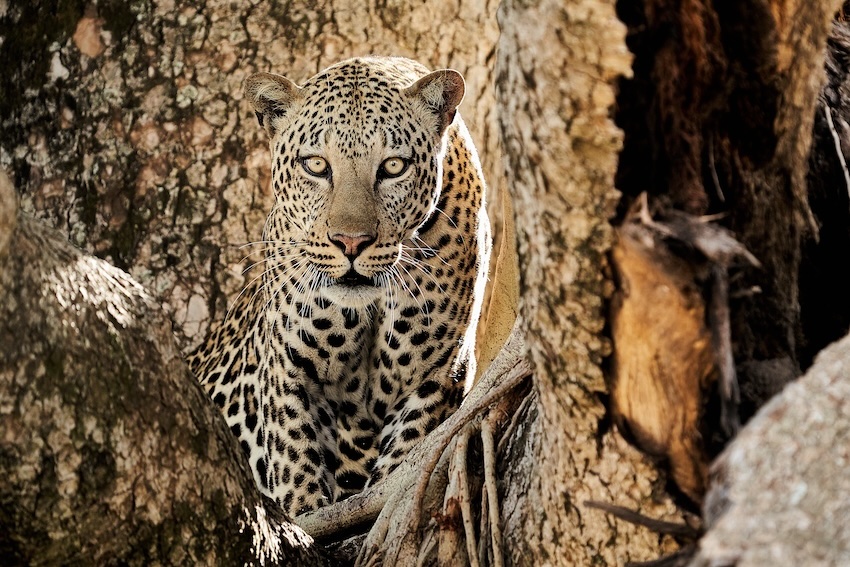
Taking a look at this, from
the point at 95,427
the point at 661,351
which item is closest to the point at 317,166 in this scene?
the point at 95,427

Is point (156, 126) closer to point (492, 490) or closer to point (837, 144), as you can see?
point (492, 490)

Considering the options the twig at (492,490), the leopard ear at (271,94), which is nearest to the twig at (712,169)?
the twig at (492,490)

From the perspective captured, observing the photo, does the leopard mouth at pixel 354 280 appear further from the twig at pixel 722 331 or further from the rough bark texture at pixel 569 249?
the twig at pixel 722 331

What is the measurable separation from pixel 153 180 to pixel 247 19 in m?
1.03

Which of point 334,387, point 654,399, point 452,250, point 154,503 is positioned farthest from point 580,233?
point 334,387

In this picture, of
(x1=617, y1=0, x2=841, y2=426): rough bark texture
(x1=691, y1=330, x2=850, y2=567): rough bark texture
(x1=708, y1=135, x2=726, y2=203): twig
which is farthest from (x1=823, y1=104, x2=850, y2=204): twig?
(x1=691, y1=330, x2=850, y2=567): rough bark texture

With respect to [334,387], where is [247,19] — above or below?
above

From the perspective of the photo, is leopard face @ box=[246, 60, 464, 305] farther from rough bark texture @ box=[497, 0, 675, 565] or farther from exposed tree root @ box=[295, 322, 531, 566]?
rough bark texture @ box=[497, 0, 675, 565]

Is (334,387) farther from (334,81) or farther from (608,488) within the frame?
(608,488)

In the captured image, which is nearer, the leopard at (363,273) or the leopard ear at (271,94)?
the leopard at (363,273)

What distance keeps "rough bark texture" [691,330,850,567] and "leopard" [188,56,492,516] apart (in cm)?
326

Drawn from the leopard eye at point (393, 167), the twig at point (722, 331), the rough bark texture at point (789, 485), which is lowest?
the rough bark texture at point (789, 485)

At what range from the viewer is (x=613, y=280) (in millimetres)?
3010

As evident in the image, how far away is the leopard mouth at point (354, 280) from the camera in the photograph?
18.5ft
